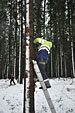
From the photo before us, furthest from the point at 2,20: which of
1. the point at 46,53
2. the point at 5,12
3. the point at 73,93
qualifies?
the point at 46,53

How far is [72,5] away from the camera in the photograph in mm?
17672

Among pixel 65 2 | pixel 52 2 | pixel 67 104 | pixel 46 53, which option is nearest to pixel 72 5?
pixel 65 2

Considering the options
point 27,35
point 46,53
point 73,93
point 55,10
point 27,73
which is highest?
point 55,10

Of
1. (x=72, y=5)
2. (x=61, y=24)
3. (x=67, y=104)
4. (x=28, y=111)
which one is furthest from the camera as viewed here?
(x=61, y=24)

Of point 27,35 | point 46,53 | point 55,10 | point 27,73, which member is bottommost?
point 27,73

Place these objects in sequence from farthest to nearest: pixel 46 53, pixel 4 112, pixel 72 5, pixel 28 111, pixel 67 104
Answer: pixel 72 5
pixel 67 104
pixel 4 112
pixel 46 53
pixel 28 111

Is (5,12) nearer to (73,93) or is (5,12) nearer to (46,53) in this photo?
(73,93)

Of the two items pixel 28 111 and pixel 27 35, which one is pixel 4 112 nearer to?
pixel 28 111

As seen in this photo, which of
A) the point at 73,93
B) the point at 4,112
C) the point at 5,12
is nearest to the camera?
the point at 4,112

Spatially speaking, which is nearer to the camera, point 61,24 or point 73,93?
point 73,93

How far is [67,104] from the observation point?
8.87 meters

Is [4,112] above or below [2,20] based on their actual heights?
below

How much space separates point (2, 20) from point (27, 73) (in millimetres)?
18652

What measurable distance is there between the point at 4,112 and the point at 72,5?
14589mm
